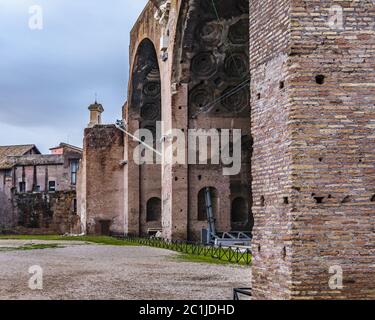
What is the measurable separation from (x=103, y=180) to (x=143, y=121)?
493 centimetres

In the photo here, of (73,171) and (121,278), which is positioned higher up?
(73,171)

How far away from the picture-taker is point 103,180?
3862 cm

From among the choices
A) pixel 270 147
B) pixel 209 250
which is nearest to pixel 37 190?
pixel 209 250

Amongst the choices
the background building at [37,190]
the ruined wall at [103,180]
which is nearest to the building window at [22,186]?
the background building at [37,190]

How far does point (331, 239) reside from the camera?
26.0ft

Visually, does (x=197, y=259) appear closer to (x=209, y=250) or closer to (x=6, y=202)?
(x=209, y=250)

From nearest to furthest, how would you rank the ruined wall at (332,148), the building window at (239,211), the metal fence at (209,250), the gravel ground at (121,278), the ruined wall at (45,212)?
1. the ruined wall at (332,148)
2. the gravel ground at (121,278)
3. the metal fence at (209,250)
4. the building window at (239,211)
5. the ruined wall at (45,212)

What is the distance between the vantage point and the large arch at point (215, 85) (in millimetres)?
25703

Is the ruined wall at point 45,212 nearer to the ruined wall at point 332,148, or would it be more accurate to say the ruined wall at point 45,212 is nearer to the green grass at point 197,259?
the green grass at point 197,259

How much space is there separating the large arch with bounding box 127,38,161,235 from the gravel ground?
46.0ft

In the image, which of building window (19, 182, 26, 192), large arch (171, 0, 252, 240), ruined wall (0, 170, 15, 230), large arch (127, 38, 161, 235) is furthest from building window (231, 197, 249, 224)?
building window (19, 182, 26, 192)

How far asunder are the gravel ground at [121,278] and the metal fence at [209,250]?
1183mm

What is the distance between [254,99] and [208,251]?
11590 millimetres

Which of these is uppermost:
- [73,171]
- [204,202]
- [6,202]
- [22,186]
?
[73,171]
